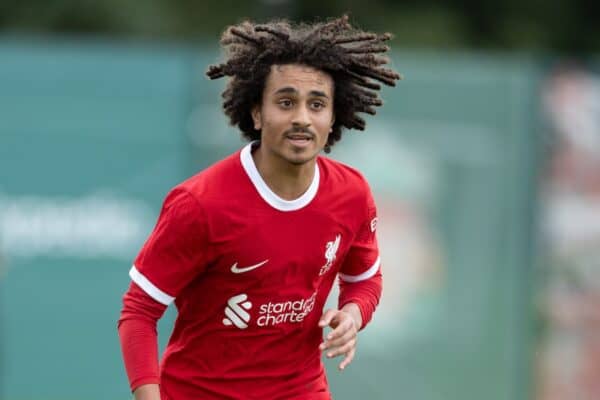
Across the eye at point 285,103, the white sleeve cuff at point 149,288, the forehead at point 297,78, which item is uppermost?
the forehead at point 297,78

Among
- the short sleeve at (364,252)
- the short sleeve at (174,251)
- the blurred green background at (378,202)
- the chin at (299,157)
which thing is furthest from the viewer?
the blurred green background at (378,202)

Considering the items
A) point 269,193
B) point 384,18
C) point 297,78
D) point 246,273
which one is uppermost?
point 384,18

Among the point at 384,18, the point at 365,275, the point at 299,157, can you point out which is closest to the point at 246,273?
the point at 299,157

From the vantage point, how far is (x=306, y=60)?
5.52 meters

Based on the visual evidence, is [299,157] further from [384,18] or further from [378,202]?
[384,18]

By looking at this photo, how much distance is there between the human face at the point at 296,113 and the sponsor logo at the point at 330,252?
33 centimetres

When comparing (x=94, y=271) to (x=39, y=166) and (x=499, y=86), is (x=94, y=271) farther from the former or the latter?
(x=499, y=86)

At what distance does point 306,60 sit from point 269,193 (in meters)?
0.49

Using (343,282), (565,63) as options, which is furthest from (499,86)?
(343,282)

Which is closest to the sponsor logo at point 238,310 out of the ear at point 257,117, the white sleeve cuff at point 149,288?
the white sleeve cuff at point 149,288

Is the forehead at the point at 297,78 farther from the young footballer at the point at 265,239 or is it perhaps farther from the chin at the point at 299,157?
the chin at the point at 299,157

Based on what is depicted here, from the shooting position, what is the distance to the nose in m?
5.44

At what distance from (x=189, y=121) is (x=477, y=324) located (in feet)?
8.83

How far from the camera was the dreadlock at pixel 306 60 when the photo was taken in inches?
219
